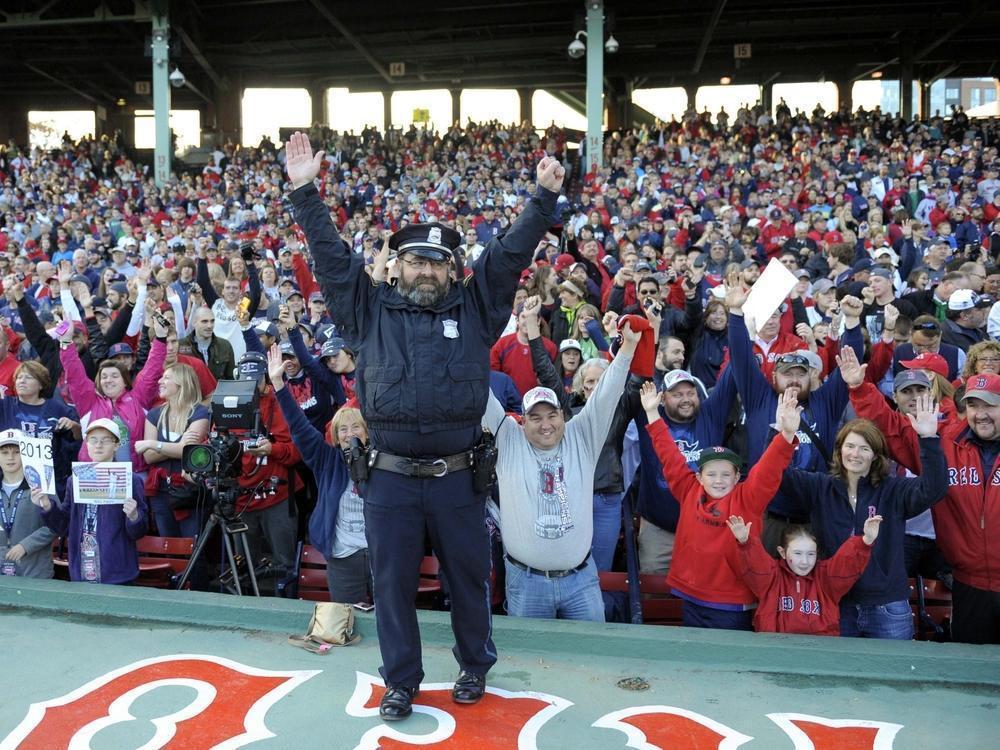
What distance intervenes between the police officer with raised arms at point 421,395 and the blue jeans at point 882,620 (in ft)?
5.90

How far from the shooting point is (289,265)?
10695mm

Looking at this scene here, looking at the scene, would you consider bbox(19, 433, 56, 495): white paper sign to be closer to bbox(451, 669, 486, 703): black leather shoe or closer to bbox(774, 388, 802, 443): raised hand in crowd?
bbox(451, 669, 486, 703): black leather shoe

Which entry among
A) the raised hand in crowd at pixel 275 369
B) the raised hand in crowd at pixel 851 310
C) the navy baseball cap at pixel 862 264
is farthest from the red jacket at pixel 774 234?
the raised hand in crowd at pixel 275 369

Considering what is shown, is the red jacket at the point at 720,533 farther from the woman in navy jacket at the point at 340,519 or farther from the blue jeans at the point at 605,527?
the woman in navy jacket at the point at 340,519

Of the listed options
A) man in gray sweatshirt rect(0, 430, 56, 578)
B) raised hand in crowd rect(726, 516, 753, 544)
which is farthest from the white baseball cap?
man in gray sweatshirt rect(0, 430, 56, 578)

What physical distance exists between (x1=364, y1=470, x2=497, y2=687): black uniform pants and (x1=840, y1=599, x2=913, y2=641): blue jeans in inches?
71.3

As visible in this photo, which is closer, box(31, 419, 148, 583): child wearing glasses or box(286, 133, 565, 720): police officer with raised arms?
box(286, 133, 565, 720): police officer with raised arms

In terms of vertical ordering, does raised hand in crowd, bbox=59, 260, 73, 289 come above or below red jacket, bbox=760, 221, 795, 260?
below

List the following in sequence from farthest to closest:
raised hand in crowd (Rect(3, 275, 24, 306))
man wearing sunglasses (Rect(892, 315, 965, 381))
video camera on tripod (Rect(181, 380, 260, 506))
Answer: raised hand in crowd (Rect(3, 275, 24, 306))
man wearing sunglasses (Rect(892, 315, 965, 381))
video camera on tripod (Rect(181, 380, 260, 506))

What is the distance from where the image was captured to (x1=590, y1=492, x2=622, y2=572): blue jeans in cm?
484

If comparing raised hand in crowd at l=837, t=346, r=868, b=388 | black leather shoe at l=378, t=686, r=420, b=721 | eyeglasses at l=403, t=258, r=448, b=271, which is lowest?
black leather shoe at l=378, t=686, r=420, b=721

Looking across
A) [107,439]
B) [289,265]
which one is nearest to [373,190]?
[289,265]

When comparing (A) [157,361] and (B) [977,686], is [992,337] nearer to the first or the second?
(B) [977,686]

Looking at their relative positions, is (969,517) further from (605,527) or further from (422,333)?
(422,333)
